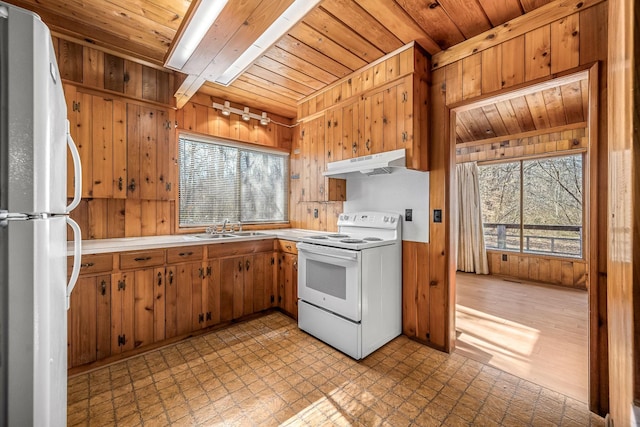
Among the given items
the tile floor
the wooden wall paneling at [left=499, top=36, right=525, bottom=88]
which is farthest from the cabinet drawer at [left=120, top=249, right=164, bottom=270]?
the wooden wall paneling at [left=499, top=36, right=525, bottom=88]

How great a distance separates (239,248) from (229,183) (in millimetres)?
1025

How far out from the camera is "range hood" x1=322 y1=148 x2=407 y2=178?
7.51ft

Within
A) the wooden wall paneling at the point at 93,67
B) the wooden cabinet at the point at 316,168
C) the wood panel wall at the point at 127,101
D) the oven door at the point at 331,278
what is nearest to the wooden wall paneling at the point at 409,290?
the oven door at the point at 331,278

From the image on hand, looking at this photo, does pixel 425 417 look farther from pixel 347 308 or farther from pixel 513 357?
pixel 513 357

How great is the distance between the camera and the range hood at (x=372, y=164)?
2289 millimetres

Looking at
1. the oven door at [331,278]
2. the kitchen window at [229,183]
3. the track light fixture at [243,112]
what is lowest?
the oven door at [331,278]

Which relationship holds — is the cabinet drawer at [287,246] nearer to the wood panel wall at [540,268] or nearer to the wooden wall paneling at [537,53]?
the wooden wall paneling at [537,53]

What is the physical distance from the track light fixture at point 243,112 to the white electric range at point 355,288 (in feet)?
6.28

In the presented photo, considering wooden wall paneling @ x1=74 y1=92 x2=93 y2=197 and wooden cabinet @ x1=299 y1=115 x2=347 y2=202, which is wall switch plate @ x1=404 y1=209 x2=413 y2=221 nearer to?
wooden cabinet @ x1=299 y1=115 x2=347 y2=202

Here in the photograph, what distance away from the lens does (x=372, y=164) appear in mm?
2463

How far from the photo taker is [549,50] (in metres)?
1.84

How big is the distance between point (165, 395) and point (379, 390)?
1.44 m

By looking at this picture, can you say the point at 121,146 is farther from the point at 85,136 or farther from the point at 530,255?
the point at 530,255

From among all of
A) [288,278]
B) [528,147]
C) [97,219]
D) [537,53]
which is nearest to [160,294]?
[97,219]
